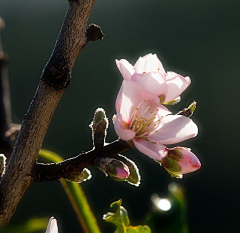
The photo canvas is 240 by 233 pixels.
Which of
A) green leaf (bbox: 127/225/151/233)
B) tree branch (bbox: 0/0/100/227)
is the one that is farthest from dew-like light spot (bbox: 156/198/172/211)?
tree branch (bbox: 0/0/100/227)

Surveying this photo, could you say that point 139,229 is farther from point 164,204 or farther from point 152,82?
point 152,82

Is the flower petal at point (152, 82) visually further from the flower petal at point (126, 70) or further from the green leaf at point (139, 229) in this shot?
the green leaf at point (139, 229)

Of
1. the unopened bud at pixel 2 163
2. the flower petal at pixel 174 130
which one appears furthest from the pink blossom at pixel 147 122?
the unopened bud at pixel 2 163

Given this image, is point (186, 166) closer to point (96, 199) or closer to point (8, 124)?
point (8, 124)

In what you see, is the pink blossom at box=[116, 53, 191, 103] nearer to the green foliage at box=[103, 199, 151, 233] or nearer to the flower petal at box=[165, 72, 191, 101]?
the flower petal at box=[165, 72, 191, 101]

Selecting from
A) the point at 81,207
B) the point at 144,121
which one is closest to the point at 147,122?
the point at 144,121

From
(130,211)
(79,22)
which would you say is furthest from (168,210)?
(130,211)
